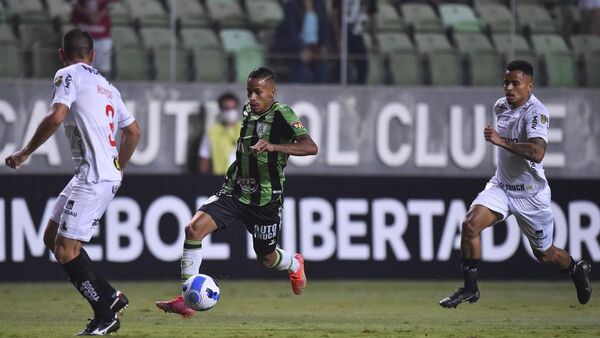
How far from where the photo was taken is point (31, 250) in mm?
15703

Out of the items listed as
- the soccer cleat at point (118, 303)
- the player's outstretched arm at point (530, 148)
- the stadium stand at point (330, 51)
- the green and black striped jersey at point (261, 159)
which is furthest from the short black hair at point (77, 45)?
the stadium stand at point (330, 51)

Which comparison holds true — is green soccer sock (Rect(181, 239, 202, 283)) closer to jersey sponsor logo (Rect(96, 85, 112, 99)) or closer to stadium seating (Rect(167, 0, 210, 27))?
jersey sponsor logo (Rect(96, 85, 112, 99))

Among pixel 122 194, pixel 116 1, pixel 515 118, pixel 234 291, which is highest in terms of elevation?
pixel 116 1

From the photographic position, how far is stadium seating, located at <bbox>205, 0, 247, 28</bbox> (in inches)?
703

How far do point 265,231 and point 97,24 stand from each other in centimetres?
742

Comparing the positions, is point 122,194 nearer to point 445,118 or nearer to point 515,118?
point 445,118

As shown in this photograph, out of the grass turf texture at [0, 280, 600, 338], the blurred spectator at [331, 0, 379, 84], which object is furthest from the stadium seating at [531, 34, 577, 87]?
the grass turf texture at [0, 280, 600, 338]

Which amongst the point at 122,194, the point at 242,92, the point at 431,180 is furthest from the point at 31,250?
the point at 431,180

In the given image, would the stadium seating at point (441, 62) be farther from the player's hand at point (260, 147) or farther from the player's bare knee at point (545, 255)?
the player's hand at point (260, 147)

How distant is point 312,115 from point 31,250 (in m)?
4.61

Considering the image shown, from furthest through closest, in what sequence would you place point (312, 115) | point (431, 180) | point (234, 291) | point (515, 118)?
point (312, 115), point (431, 180), point (234, 291), point (515, 118)

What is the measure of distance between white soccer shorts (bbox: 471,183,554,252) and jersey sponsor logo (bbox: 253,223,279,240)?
2.02 metres

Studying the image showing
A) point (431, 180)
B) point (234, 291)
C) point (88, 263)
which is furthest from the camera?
point (431, 180)

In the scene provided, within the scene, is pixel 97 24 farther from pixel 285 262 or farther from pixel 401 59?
pixel 285 262
